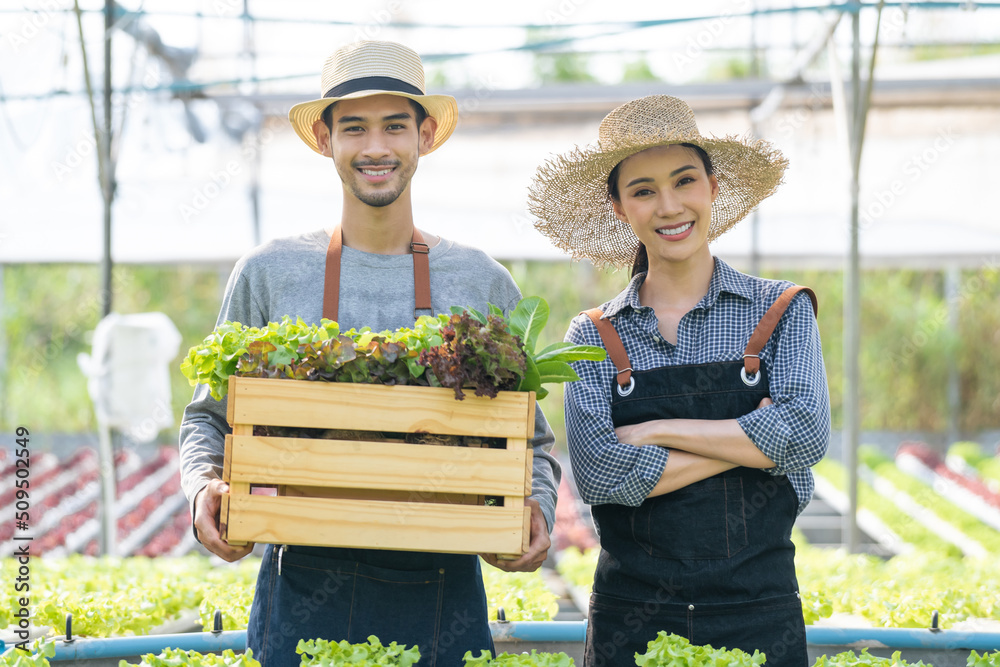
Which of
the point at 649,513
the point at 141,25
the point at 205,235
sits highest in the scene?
the point at 141,25

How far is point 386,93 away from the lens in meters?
2.08

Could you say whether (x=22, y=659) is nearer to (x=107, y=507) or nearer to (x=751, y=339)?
(x=751, y=339)

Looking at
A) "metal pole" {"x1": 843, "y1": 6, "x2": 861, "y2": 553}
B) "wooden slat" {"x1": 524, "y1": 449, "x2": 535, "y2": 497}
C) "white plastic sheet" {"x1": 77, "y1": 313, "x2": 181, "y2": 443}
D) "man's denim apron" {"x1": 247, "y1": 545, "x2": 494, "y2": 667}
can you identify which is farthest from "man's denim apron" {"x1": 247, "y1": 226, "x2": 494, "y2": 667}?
"white plastic sheet" {"x1": 77, "y1": 313, "x2": 181, "y2": 443}

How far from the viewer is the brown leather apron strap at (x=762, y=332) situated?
84.2 inches

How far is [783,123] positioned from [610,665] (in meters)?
5.58

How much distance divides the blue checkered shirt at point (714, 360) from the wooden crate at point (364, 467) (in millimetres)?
418

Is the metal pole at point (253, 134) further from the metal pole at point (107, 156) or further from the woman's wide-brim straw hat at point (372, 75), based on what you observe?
the woman's wide-brim straw hat at point (372, 75)

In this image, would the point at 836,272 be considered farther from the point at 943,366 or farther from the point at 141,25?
the point at 141,25

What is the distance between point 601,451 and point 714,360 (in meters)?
0.36

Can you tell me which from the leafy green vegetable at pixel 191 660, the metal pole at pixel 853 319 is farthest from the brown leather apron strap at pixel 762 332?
the metal pole at pixel 853 319

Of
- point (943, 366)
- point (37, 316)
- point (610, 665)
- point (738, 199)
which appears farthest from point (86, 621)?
point (37, 316)

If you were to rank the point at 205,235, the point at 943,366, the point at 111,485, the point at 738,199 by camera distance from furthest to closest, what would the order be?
the point at 943,366
the point at 205,235
the point at 111,485
the point at 738,199

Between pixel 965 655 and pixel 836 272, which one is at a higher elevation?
pixel 836 272

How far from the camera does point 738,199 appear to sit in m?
2.64
